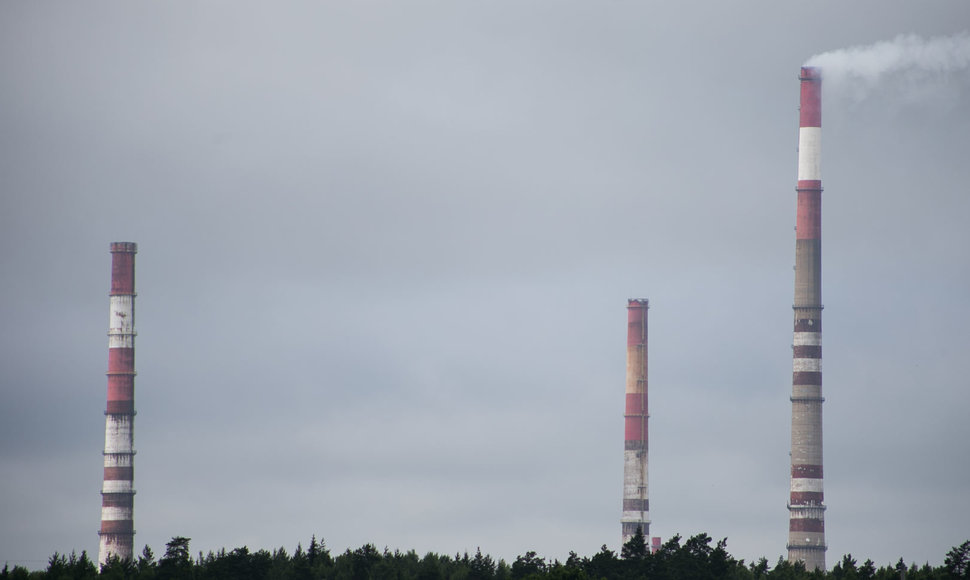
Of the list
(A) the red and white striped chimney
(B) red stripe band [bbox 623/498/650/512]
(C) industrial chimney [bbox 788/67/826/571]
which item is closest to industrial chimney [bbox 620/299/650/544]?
(B) red stripe band [bbox 623/498/650/512]

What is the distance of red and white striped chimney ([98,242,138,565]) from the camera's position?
8194 centimetres

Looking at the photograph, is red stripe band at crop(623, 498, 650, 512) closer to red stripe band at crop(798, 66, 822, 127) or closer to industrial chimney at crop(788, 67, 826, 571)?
industrial chimney at crop(788, 67, 826, 571)

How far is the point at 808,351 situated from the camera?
77625mm

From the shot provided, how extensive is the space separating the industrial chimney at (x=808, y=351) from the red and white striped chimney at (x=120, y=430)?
29.4m

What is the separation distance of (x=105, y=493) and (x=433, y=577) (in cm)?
2906

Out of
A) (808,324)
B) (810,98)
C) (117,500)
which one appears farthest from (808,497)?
(117,500)

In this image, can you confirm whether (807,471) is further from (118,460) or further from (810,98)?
(118,460)

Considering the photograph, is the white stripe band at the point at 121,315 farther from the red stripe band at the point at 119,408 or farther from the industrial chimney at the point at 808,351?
the industrial chimney at the point at 808,351

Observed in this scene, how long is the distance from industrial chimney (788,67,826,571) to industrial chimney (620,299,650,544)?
11.6 m

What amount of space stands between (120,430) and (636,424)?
24.5 m

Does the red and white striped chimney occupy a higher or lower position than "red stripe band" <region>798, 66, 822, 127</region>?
lower

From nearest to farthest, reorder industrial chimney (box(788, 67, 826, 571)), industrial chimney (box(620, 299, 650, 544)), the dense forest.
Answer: the dense forest
industrial chimney (box(788, 67, 826, 571))
industrial chimney (box(620, 299, 650, 544))

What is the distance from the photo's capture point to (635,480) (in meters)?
88.8

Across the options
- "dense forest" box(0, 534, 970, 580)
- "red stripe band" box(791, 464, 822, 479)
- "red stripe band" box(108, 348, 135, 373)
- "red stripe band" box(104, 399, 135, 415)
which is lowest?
"dense forest" box(0, 534, 970, 580)
